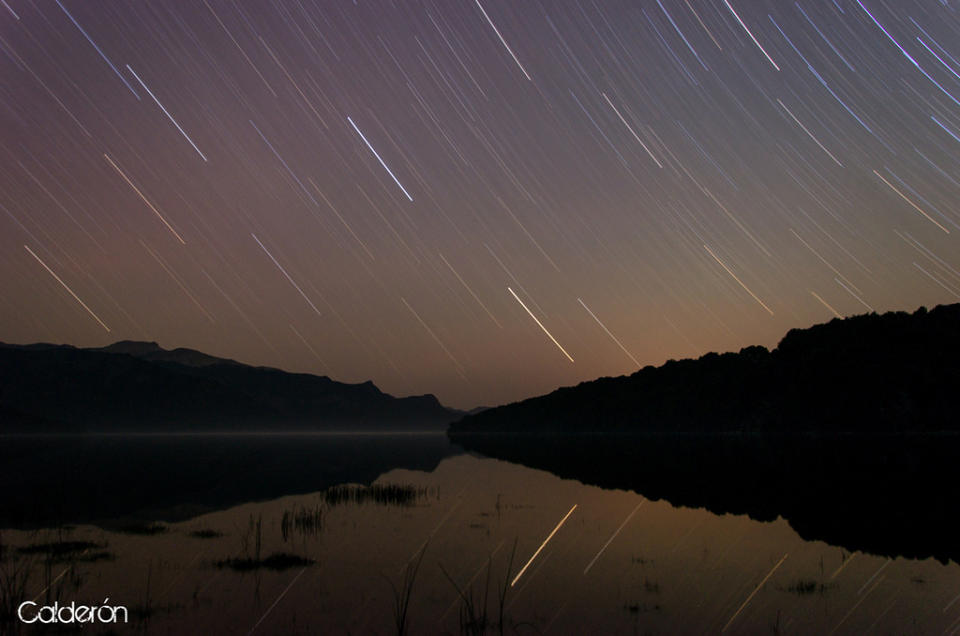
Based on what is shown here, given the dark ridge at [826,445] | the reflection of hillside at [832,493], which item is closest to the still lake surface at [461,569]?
the reflection of hillside at [832,493]

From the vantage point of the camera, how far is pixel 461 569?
734 inches

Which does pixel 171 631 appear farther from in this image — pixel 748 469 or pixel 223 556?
pixel 748 469

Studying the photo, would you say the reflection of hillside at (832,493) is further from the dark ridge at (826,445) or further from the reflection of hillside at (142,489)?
the reflection of hillside at (142,489)

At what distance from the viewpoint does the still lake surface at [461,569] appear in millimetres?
13562

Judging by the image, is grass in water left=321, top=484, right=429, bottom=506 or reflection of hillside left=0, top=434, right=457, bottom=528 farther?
grass in water left=321, top=484, right=429, bottom=506

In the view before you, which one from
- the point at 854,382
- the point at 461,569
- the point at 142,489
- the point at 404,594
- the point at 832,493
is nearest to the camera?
the point at 404,594

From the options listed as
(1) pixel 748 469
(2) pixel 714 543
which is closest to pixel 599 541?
(2) pixel 714 543

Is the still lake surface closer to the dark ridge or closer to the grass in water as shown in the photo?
the grass in water

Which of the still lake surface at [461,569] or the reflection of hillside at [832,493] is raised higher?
the still lake surface at [461,569]

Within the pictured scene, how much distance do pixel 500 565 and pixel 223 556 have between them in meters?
9.06

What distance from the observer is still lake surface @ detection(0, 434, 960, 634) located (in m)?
13.6

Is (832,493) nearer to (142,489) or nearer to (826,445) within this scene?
(142,489)

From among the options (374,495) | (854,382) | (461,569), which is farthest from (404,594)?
(854,382)

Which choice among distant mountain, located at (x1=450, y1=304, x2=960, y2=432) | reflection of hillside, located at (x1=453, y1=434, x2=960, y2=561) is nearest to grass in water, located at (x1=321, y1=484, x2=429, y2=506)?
reflection of hillside, located at (x1=453, y1=434, x2=960, y2=561)
